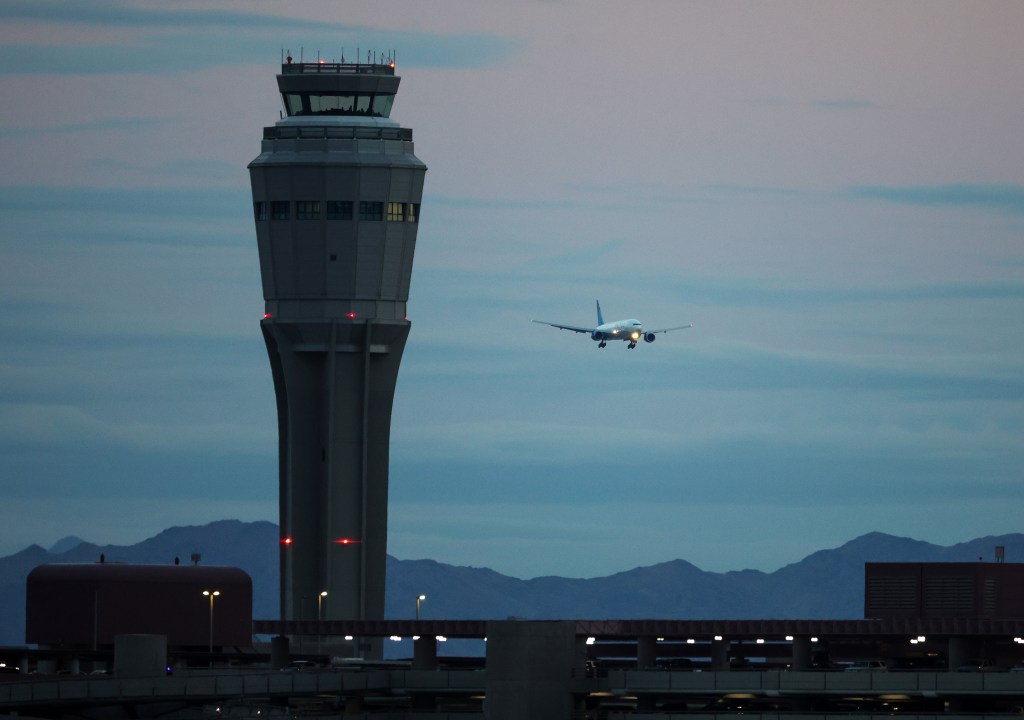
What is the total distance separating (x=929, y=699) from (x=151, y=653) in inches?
2210

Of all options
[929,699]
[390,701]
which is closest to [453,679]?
[390,701]

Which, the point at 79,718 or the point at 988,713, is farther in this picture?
the point at 988,713

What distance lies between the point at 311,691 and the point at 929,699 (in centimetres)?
4469

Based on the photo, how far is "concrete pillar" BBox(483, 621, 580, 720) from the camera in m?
180

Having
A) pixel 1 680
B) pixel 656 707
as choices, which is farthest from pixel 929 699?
pixel 1 680

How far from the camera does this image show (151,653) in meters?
174

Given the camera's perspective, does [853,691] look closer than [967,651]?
Yes

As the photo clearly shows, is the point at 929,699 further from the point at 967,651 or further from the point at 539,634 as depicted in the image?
the point at 539,634

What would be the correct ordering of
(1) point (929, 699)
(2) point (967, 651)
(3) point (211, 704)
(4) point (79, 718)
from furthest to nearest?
(2) point (967, 651) < (1) point (929, 699) < (3) point (211, 704) < (4) point (79, 718)

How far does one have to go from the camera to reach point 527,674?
180m

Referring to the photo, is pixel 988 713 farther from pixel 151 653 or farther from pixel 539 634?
pixel 151 653

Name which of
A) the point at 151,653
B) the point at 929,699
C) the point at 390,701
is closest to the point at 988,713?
the point at 929,699

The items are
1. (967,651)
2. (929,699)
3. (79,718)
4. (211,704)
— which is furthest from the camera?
(967,651)

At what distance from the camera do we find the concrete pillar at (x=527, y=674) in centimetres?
17975
